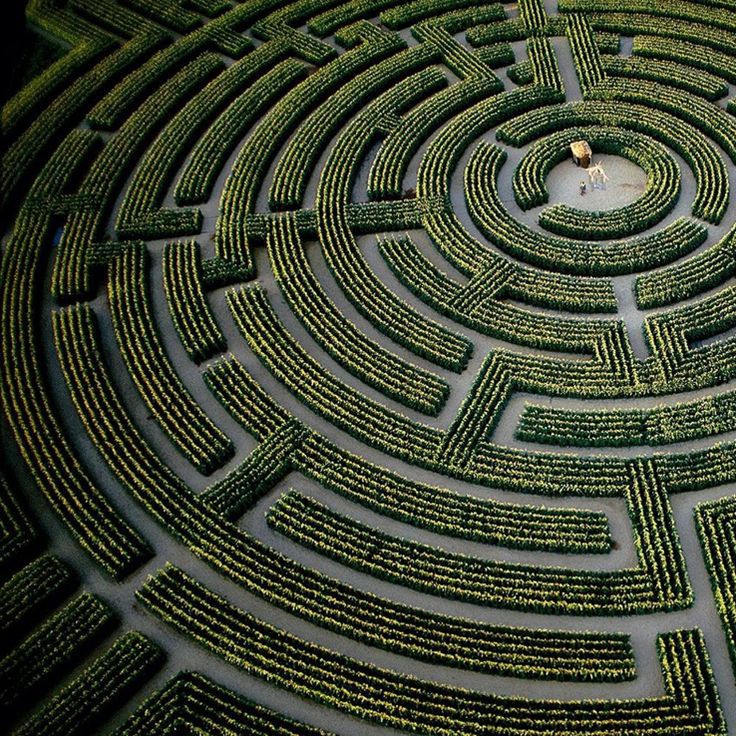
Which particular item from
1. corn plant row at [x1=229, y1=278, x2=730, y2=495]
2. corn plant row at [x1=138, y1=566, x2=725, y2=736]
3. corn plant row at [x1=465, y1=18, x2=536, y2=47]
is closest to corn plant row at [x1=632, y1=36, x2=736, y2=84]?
corn plant row at [x1=465, y1=18, x2=536, y2=47]

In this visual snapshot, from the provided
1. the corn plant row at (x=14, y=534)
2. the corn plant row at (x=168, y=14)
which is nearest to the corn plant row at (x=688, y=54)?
the corn plant row at (x=168, y=14)

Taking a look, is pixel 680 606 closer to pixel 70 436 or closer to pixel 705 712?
pixel 705 712

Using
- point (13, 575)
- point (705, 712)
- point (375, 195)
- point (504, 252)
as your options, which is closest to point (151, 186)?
point (375, 195)

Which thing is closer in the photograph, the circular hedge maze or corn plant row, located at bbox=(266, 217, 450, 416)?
the circular hedge maze

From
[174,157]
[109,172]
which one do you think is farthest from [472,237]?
[109,172]

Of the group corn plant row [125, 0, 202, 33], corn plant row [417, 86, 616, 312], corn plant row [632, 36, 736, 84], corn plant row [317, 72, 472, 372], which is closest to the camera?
corn plant row [317, 72, 472, 372]

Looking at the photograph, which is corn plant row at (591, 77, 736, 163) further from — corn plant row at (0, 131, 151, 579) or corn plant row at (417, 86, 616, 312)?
corn plant row at (0, 131, 151, 579)

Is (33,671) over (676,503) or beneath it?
beneath
